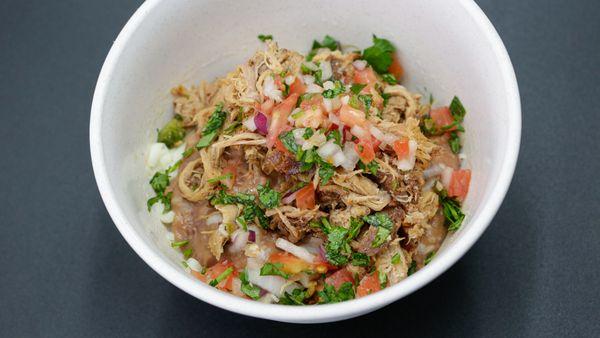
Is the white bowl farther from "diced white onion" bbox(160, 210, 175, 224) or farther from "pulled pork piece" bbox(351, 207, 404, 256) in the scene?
"pulled pork piece" bbox(351, 207, 404, 256)

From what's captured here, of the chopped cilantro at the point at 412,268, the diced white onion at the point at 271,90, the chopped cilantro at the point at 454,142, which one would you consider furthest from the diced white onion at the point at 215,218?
the chopped cilantro at the point at 454,142

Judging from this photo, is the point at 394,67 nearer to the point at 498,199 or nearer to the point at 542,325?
the point at 498,199

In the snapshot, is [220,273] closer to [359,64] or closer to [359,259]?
[359,259]

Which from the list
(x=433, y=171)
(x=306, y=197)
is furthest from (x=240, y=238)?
(x=433, y=171)

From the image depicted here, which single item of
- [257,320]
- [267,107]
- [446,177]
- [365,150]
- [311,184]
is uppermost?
[267,107]

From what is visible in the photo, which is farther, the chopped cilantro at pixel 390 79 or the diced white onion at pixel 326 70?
the chopped cilantro at pixel 390 79

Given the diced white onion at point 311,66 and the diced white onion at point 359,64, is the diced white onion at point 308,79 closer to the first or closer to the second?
the diced white onion at point 311,66

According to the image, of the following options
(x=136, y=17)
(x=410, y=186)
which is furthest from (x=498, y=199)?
(x=136, y=17)
